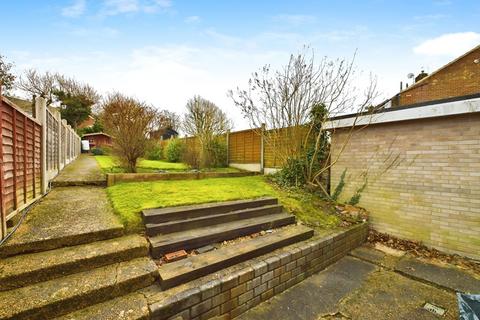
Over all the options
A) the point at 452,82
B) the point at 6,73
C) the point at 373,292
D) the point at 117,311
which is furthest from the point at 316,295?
the point at 6,73

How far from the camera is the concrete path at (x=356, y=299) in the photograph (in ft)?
8.85

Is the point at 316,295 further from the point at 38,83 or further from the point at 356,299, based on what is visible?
the point at 38,83

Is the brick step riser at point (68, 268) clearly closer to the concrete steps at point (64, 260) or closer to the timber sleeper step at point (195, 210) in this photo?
the concrete steps at point (64, 260)

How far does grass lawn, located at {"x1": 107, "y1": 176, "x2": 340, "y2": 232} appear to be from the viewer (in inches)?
153

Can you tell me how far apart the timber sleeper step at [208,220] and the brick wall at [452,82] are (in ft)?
49.0

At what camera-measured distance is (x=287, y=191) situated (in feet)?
21.8

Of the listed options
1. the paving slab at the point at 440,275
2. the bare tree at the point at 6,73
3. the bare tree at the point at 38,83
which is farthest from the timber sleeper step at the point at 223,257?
the bare tree at the point at 38,83

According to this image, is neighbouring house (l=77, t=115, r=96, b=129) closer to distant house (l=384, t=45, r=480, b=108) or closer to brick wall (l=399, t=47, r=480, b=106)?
distant house (l=384, t=45, r=480, b=108)

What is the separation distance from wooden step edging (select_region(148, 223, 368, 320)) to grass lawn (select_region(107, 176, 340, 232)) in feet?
3.75

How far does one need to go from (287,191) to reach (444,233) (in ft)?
11.8

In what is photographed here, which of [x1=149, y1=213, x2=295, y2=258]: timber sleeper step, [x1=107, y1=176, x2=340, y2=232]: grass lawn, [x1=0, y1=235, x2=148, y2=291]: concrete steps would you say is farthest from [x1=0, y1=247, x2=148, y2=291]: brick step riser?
[x1=107, y1=176, x2=340, y2=232]: grass lawn

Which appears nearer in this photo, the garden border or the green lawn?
the garden border

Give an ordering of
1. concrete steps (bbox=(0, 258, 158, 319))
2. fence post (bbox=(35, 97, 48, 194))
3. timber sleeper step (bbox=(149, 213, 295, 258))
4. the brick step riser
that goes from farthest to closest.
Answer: fence post (bbox=(35, 97, 48, 194)) → timber sleeper step (bbox=(149, 213, 295, 258)) → the brick step riser → concrete steps (bbox=(0, 258, 158, 319))

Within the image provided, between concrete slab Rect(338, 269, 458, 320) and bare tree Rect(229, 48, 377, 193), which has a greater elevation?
bare tree Rect(229, 48, 377, 193)
